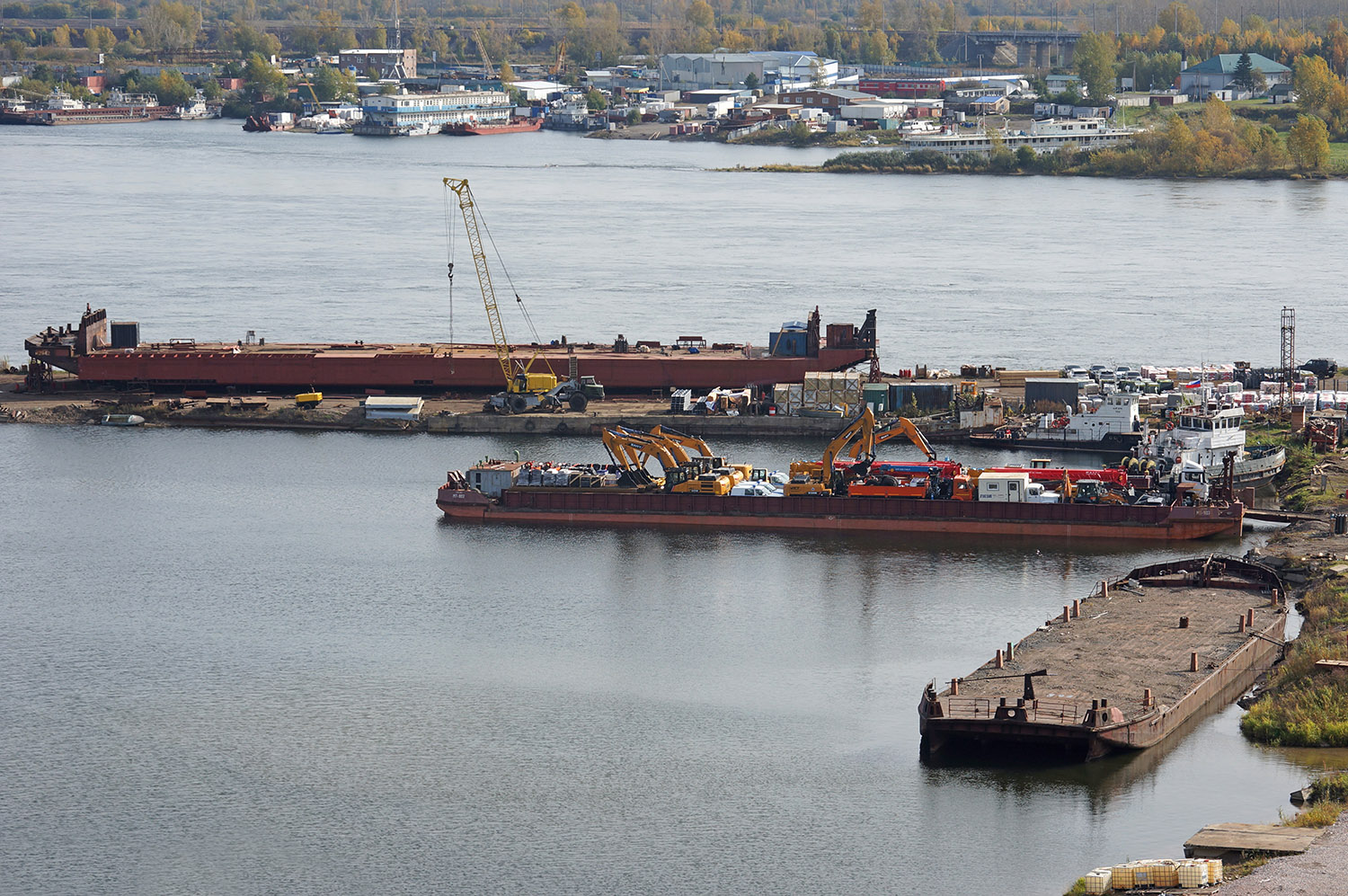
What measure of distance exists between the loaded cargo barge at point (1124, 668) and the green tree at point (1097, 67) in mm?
76818

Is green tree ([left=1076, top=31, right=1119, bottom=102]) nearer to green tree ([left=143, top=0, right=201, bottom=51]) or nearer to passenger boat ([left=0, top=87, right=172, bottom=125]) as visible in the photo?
passenger boat ([left=0, top=87, right=172, bottom=125])

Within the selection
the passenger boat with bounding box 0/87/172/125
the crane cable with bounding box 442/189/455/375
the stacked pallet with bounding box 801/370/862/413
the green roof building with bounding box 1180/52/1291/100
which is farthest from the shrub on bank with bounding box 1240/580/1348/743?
the passenger boat with bounding box 0/87/172/125

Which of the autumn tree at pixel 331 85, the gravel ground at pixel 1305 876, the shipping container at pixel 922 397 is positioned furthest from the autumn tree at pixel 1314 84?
the gravel ground at pixel 1305 876

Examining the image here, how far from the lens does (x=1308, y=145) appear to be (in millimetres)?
78750

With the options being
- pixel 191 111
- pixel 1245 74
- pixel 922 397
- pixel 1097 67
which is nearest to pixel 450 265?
pixel 922 397

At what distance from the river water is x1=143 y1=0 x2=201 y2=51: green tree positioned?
307ft

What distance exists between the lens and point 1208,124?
273 feet

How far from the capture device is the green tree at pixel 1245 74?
9612 cm

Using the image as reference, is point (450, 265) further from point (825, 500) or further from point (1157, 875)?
point (1157, 875)

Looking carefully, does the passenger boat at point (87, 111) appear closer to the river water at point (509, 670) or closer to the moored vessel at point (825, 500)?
the river water at point (509, 670)

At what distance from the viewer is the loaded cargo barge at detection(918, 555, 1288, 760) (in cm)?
1912

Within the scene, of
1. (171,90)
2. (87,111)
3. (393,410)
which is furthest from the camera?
(171,90)

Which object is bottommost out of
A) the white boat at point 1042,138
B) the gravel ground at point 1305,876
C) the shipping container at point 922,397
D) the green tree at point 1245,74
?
the gravel ground at point 1305,876

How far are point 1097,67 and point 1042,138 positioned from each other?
13.1 metres
